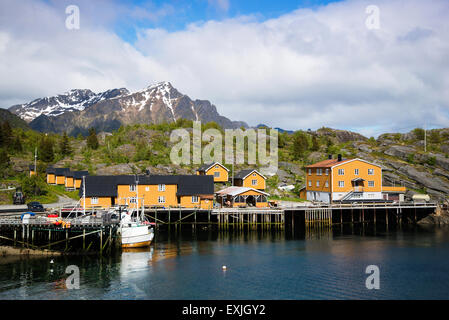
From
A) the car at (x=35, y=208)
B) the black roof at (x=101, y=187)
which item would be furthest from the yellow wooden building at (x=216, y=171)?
the car at (x=35, y=208)

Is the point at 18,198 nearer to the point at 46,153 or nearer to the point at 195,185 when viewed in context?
the point at 195,185

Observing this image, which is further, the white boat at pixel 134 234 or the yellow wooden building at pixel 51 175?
the yellow wooden building at pixel 51 175

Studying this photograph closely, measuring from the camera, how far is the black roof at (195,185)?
59969 mm

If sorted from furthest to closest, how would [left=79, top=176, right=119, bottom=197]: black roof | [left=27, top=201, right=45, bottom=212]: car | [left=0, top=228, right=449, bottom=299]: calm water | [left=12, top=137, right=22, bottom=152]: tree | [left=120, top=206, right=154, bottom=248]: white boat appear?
[left=12, top=137, right=22, bottom=152]: tree → [left=79, top=176, right=119, bottom=197]: black roof → [left=27, top=201, right=45, bottom=212]: car → [left=120, top=206, right=154, bottom=248]: white boat → [left=0, top=228, right=449, bottom=299]: calm water

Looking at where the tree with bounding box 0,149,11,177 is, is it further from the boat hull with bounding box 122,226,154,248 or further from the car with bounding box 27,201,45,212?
the boat hull with bounding box 122,226,154,248

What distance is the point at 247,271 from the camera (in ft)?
113

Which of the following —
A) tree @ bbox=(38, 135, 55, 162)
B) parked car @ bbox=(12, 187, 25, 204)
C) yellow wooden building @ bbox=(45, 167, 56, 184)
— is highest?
tree @ bbox=(38, 135, 55, 162)

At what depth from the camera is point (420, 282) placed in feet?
102

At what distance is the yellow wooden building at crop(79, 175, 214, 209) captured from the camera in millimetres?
59594

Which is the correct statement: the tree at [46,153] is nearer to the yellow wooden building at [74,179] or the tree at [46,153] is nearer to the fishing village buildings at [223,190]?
the yellow wooden building at [74,179]

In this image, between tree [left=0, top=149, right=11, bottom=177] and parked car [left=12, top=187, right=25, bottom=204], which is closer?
parked car [left=12, top=187, right=25, bottom=204]

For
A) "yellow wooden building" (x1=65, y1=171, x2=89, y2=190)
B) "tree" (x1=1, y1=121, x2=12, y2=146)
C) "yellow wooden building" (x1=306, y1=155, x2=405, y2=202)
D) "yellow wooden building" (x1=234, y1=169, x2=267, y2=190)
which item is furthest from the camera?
"tree" (x1=1, y1=121, x2=12, y2=146)

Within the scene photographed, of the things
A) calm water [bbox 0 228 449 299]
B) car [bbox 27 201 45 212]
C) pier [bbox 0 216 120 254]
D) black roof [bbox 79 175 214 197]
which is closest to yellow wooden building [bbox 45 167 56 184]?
black roof [bbox 79 175 214 197]

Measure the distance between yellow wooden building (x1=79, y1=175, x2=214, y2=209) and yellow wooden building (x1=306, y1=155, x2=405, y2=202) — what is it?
Result: 2273 centimetres
